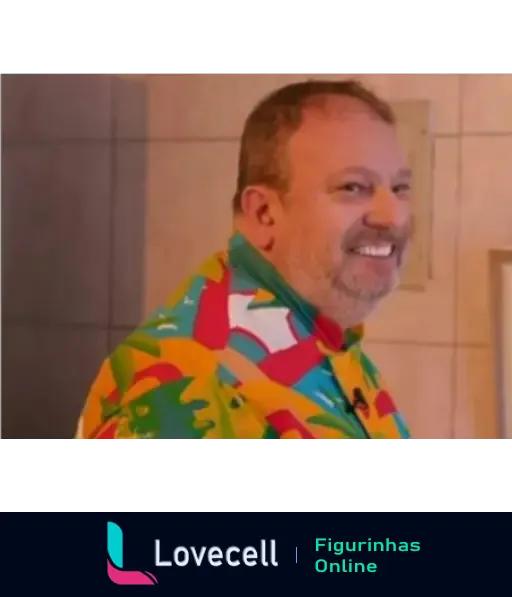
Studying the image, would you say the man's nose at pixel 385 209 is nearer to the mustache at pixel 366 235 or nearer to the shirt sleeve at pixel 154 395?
the mustache at pixel 366 235

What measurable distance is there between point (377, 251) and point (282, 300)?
16 centimetres

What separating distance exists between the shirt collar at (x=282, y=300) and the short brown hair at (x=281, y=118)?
10cm

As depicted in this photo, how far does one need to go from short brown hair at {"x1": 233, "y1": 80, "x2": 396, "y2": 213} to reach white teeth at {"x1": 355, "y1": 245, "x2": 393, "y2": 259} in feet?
0.48

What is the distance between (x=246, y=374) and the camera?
1077 millimetres

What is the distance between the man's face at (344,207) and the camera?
3.53 ft

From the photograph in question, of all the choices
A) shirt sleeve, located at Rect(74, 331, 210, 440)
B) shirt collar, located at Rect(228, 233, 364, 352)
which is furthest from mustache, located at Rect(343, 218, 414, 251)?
shirt sleeve, located at Rect(74, 331, 210, 440)

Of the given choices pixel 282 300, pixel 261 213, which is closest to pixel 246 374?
pixel 282 300

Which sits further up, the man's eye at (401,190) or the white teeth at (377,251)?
the man's eye at (401,190)

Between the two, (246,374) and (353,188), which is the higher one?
(353,188)
